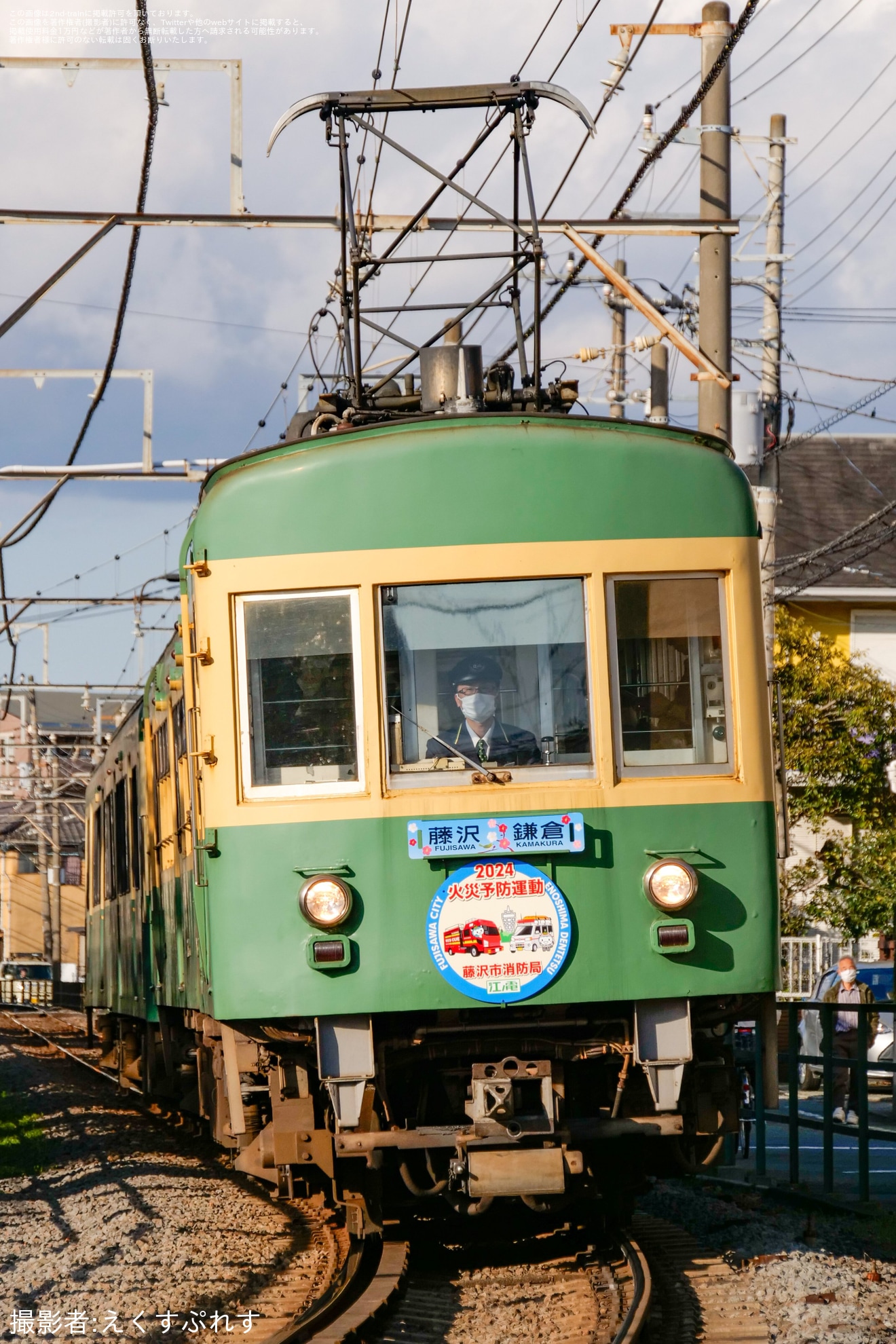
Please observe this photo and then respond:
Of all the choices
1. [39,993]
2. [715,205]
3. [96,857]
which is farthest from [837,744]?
[39,993]

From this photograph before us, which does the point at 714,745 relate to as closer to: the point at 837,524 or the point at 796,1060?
the point at 796,1060

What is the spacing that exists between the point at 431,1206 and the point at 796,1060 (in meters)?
2.44

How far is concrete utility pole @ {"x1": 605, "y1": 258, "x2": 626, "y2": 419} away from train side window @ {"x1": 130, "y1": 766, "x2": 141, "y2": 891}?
9573 millimetres

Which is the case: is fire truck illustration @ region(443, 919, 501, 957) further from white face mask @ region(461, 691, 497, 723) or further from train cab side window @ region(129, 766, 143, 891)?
train cab side window @ region(129, 766, 143, 891)

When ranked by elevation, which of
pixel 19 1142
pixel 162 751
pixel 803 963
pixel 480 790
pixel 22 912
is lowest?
pixel 22 912

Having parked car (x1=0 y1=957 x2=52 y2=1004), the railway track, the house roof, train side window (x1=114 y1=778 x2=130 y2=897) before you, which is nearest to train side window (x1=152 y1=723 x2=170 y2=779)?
train side window (x1=114 y1=778 x2=130 y2=897)

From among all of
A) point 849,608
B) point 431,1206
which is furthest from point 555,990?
point 849,608

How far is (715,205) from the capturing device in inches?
434

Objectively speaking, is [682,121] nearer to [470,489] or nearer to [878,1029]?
[470,489]

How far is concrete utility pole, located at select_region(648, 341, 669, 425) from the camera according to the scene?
1578 centimetres

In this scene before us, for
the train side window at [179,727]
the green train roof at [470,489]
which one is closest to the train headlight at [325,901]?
the green train roof at [470,489]

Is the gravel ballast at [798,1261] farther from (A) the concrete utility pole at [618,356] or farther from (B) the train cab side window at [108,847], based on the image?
(A) the concrete utility pole at [618,356]

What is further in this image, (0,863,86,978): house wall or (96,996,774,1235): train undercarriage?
(0,863,86,978): house wall

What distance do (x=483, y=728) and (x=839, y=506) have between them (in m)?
22.5
